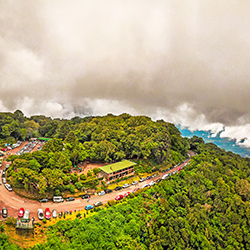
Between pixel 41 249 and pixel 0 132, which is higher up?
pixel 0 132

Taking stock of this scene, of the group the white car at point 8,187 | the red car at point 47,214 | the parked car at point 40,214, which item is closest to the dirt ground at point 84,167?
the white car at point 8,187

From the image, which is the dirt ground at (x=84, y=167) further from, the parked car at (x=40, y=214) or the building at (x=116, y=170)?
the parked car at (x=40, y=214)

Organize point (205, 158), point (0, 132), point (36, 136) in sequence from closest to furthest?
point (205, 158)
point (0, 132)
point (36, 136)

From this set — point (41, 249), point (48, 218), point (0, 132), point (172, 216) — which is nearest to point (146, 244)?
point (172, 216)

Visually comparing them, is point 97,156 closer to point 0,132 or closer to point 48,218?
point 48,218

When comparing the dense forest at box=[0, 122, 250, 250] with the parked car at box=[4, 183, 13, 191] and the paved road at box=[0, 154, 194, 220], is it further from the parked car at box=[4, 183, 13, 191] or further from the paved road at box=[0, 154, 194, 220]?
the parked car at box=[4, 183, 13, 191]

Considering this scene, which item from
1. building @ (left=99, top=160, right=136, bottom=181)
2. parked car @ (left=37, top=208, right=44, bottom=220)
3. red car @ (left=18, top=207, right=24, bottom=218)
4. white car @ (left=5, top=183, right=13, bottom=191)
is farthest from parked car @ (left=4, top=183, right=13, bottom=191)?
building @ (left=99, top=160, right=136, bottom=181)

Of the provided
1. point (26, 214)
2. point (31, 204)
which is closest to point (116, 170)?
point (31, 204)
